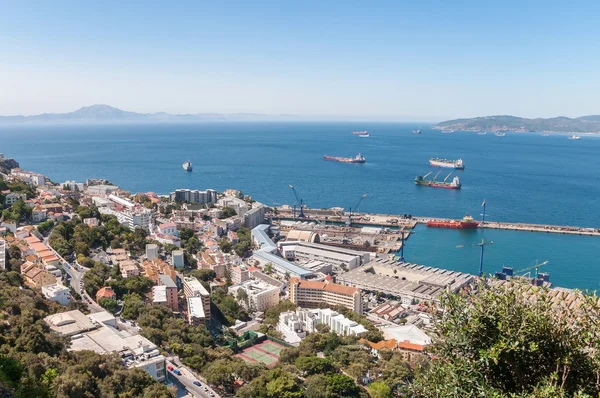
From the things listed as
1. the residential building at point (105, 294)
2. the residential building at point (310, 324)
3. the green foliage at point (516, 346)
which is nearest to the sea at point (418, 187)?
the residential building at point (310, 324)

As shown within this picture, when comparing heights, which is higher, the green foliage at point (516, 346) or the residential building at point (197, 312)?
the green foliage at point (516, 346)

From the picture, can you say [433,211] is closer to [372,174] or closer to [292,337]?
[372,174]

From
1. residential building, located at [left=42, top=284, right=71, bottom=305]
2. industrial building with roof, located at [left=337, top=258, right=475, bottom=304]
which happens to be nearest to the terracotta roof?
industrial building with roof, located at [left=337, top=258, right=475, bottom=304]

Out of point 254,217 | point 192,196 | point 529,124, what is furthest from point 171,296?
point 529,124

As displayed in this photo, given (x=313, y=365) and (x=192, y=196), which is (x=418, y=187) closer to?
(x=192, y=196)

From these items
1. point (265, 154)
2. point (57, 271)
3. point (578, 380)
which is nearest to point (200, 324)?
point (57, 271)

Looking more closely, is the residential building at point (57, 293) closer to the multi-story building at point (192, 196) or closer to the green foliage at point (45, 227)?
the green foliage at point (45, 227)

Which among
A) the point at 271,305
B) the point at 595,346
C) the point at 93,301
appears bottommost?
the point at 271,305
